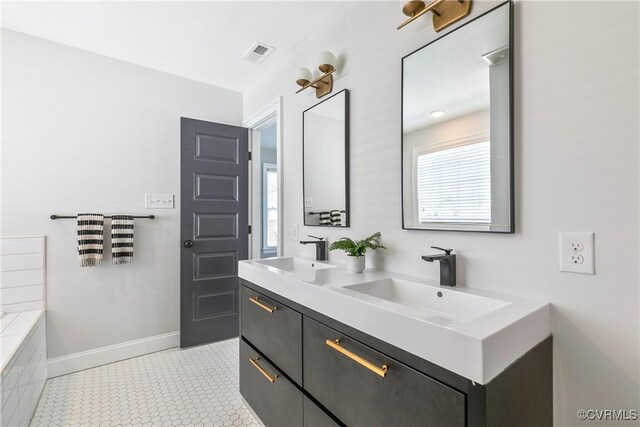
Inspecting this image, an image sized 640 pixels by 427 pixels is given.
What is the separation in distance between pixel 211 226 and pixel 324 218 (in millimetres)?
1315

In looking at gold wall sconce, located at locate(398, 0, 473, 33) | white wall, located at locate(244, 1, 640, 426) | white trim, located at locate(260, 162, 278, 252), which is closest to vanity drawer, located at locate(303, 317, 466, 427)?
white wall, located at locate(244, 1, 640, 426)

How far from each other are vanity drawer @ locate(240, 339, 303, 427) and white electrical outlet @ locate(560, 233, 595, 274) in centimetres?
112

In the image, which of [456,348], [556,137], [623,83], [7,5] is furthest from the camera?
[7,5]

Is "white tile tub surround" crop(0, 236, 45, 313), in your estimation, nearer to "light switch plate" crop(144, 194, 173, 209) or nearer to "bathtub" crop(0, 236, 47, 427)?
"bathtub" crop(0, 236, 47, 427)

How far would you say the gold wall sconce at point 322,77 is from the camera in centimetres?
184

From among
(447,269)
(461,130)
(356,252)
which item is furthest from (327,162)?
(447,269)

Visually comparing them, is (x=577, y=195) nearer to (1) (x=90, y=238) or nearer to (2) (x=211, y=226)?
(2) (x=211, y=226)

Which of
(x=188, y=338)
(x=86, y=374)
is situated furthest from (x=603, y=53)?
(x=86, y=374)

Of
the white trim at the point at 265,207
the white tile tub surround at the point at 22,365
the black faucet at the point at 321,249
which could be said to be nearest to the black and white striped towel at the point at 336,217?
the black faucet at the point at 321,249

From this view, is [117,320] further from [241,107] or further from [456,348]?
[456,348]

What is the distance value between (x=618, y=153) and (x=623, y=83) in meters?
0.20

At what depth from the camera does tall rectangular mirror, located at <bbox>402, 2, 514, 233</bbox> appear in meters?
1.12

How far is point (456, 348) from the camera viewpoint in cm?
75

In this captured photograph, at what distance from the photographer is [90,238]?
2.29 metres
